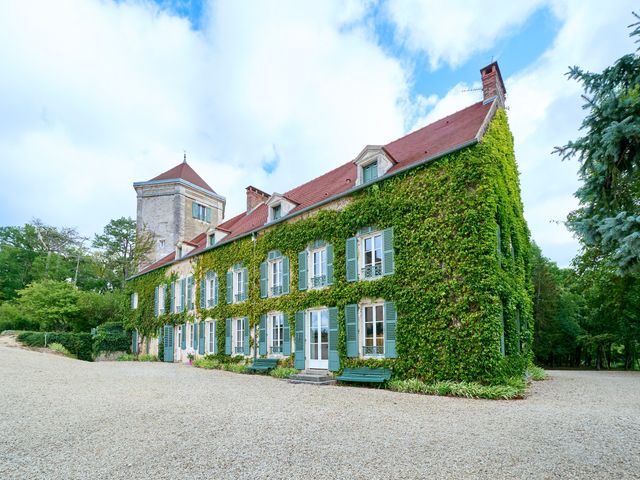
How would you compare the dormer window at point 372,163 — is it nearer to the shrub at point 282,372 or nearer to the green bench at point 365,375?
the green bench at point 365,375

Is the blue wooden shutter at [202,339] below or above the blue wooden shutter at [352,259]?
below

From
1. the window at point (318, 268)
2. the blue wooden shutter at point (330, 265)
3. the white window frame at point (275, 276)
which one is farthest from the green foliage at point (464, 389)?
the white window frame at point (275, 276)

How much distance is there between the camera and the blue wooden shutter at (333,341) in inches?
561

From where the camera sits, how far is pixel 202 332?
21938mm

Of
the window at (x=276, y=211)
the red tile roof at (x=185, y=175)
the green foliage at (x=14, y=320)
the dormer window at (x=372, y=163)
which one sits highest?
the red tile roof at (x=185, y=175)

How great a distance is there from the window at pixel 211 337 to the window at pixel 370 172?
1147cm

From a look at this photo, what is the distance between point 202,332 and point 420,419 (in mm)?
16500

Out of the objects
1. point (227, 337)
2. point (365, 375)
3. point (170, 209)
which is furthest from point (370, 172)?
point (170, 209)

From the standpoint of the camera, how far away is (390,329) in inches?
507

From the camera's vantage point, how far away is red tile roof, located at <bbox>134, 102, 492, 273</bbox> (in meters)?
13.4

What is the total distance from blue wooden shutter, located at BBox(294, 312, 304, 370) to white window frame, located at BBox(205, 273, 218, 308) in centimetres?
691

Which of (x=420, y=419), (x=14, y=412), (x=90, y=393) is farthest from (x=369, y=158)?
(x=14, y=412)

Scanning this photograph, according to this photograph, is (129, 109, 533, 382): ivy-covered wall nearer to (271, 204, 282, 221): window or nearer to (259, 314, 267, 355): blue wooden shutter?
(259, 314, 267, 355): blue wooden shutter

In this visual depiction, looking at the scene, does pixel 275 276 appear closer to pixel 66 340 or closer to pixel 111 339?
pixel 111 339
